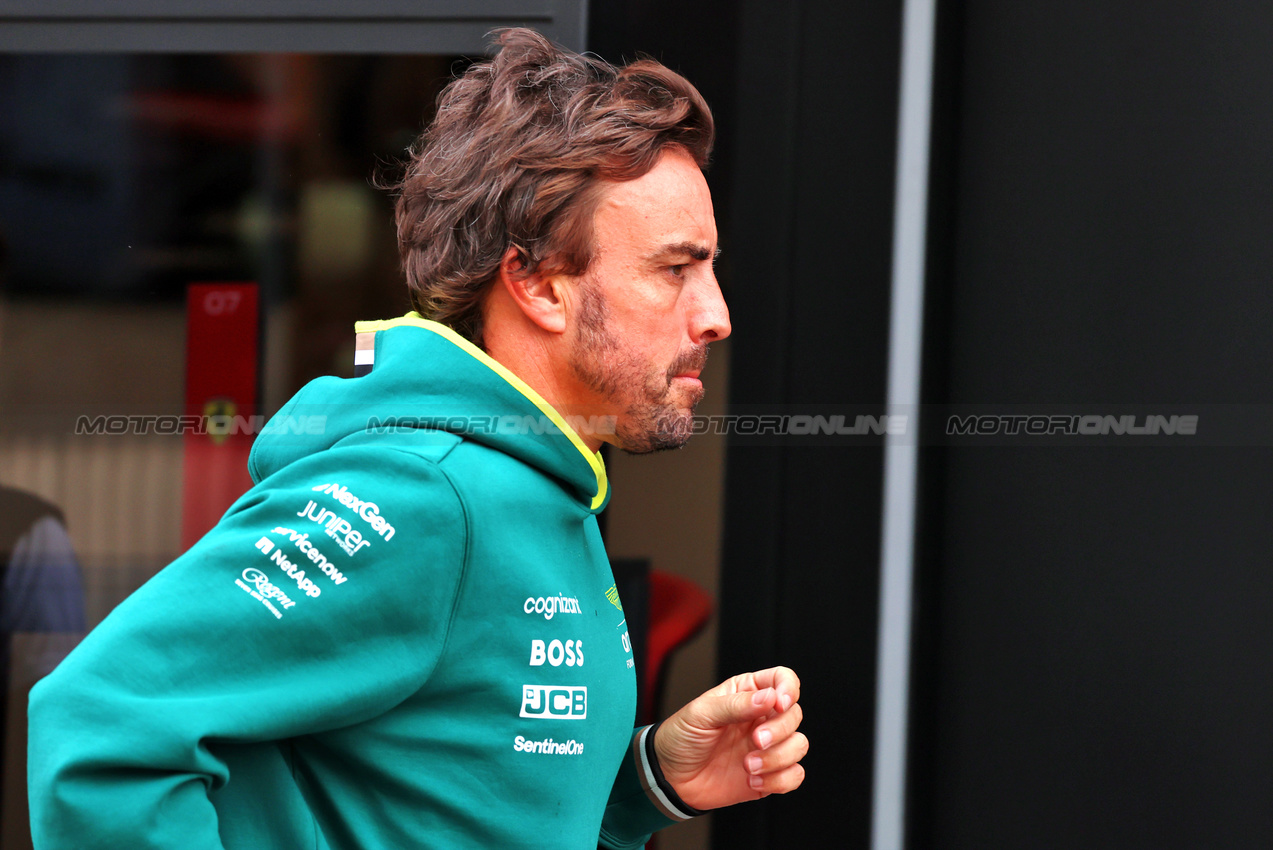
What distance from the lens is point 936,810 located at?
7.11 feet

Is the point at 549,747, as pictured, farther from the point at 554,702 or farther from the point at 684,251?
the point at 684,251

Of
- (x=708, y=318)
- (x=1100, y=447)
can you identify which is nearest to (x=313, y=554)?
(x=708, y=318)

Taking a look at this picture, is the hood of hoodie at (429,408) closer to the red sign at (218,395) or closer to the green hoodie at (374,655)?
the green hoodie at (374,655)

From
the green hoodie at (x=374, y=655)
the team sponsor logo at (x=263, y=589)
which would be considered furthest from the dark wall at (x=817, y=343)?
the team sponsor logo at (x=263, y=589)

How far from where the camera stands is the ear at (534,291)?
4.07 feet

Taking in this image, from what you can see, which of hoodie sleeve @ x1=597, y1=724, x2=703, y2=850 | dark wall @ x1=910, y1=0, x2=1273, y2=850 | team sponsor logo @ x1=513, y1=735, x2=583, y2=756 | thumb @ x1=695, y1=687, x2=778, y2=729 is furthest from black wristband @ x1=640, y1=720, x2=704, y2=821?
dark wall @ x1=910, y1=0, x2=1273, y2=850

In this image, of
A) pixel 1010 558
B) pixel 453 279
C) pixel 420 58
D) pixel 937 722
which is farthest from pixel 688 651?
pixel 420 58

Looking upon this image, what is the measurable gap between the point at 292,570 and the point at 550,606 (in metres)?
0.29

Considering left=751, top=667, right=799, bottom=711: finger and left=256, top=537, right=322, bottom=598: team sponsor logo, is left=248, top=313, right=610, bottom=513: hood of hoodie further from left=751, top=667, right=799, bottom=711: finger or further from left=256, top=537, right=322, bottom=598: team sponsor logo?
left=751, top=667, right=799, bottom=711: finger

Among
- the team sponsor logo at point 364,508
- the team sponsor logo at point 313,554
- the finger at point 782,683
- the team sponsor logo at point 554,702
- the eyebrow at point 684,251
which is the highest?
the eyebrow at point 684,251

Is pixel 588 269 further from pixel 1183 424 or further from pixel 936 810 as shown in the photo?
pixel 936 810

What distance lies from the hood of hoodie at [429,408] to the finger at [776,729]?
0.40 m

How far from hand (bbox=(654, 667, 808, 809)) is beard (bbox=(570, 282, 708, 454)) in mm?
332

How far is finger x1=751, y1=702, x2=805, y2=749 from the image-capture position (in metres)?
1.29
